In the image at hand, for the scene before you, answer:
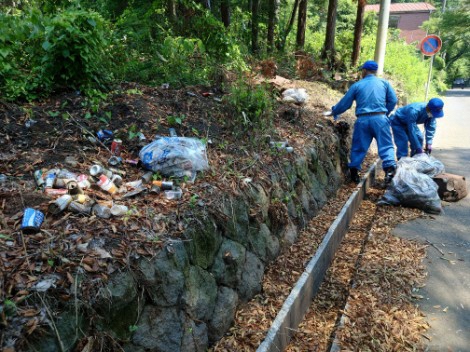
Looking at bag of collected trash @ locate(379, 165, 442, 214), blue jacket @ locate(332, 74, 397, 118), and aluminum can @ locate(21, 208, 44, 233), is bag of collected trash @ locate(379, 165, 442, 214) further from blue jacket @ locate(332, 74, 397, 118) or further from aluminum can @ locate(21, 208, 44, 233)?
aluminum can @ locate(21, 208, 44, 233)

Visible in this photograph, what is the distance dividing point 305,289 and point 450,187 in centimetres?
422

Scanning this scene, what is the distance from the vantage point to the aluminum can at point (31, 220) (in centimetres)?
256

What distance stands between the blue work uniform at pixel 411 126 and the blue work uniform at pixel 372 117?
1.37ft

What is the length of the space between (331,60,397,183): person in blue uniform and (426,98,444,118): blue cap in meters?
0.64

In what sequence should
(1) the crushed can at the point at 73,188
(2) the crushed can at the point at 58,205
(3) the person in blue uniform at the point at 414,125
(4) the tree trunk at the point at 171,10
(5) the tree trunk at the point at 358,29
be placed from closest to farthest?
(2) the crushed can at the point at 58,205
(1) the crushed can at the point at 73,188
(3) the person in blue uniform at the point at 414,125
(4) the tree trunk at the point at 171,10
(5) the tree trunk at the point at 358,29

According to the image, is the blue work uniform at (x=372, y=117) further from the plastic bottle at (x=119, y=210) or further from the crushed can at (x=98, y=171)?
the plastic bottle at (x=119, y=210)

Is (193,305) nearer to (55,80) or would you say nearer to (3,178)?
(3,178)

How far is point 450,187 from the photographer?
6617mm

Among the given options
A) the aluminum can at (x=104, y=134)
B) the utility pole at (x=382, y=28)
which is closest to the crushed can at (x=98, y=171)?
the aluminum can at (x=104, y=134)

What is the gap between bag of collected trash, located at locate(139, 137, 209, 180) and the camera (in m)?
3.71

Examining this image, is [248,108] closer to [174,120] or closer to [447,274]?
[174,120]

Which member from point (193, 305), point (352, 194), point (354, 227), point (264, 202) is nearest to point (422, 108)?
point (352, 194)

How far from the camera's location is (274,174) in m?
4.70

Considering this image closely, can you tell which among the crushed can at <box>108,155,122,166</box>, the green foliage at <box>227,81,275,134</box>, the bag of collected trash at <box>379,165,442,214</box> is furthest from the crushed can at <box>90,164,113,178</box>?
the bag of collected trash at <box>379,165,442,214</box>
